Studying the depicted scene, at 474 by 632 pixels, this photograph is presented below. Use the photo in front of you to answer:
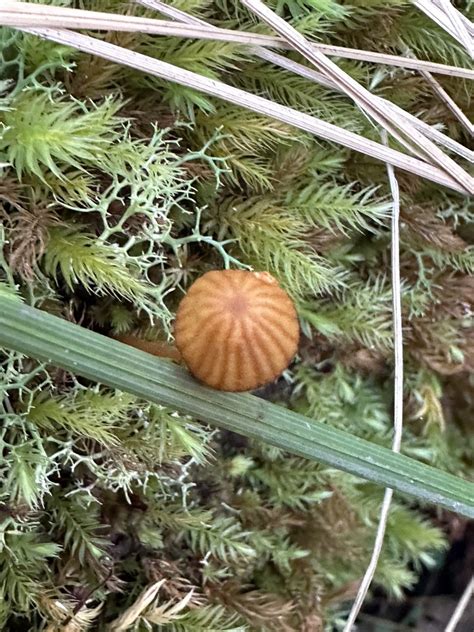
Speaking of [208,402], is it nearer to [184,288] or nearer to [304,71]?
[184,288]

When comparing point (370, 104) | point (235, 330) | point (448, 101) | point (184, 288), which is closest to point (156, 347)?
point (184, 288)

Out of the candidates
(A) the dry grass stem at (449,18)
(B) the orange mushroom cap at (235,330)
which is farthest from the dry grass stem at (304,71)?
(B) the orange mushroom cap at (235,330)

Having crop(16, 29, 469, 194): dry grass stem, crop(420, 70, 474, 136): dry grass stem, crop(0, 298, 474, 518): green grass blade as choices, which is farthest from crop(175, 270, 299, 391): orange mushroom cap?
crop(420, 70, 474, 136): dry grass stem

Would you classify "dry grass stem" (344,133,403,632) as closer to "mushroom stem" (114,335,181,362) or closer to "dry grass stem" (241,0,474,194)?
"dry grass stem" (241,0,474,194)

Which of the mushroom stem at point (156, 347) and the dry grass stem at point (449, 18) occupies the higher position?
the dry grass stem at point (449, 18)

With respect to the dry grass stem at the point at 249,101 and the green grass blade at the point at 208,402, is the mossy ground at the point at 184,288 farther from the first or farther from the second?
the green grass blade at the point at 208,402
